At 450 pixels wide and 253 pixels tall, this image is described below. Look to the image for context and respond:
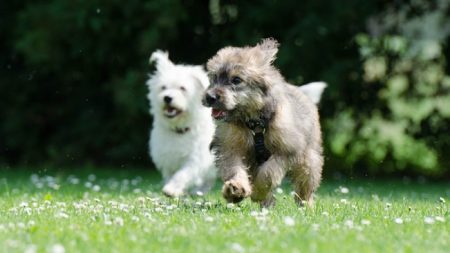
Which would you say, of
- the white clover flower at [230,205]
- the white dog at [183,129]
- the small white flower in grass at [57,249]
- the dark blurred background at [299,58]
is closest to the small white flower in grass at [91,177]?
the dark blurred background at [299,58]

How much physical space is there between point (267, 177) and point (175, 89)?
2.98 meters

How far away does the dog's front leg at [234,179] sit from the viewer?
6.06m

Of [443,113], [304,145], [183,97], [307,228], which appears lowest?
[307,228]

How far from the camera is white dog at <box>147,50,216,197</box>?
8.98 metres

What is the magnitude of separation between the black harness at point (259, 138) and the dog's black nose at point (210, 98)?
1.02ft

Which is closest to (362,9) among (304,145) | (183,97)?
(183,97)

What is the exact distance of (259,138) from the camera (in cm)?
642

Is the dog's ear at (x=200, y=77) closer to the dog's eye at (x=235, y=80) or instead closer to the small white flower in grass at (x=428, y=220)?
the dog's eye at (x=235, y=80)

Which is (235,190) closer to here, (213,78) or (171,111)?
(213,78)

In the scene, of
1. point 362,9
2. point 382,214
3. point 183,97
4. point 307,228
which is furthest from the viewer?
point 362,9

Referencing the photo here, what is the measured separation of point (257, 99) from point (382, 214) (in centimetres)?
120

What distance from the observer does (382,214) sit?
6.06 metres

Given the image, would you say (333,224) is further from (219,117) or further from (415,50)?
(415,50)

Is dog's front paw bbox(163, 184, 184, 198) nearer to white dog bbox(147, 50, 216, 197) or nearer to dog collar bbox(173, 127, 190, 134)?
white dog bbox(147, 50, 216, 197)
